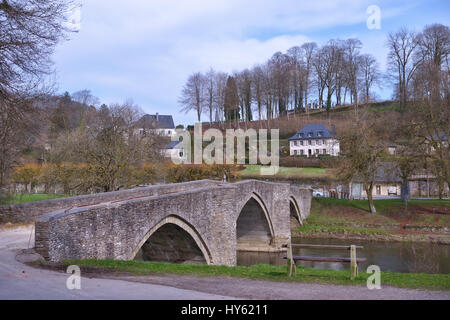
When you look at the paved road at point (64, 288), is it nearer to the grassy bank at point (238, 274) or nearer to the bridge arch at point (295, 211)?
the grassy bank at point (238, 274)

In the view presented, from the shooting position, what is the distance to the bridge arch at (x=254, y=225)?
30516 mm

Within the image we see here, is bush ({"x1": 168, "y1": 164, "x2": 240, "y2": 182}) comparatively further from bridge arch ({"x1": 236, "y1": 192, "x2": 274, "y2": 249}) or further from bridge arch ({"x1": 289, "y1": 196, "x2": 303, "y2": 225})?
bridge arch ({"x1": 236, "y1": 192, "x2": 274, "y2": 249})

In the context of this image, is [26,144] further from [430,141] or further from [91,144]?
[430,141]

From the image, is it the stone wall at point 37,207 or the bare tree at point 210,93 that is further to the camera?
the bare tree at point 210,93

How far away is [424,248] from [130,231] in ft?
76.0

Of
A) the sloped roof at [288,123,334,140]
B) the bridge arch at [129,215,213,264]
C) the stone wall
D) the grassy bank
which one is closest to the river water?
the bridge arch at [129,215,213,264]

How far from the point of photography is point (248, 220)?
31844 mm

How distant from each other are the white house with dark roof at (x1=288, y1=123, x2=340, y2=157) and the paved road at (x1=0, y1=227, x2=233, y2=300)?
173ft

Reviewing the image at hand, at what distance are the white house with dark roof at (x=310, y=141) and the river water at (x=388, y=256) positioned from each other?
1070 inches

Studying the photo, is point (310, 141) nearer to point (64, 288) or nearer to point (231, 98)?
point (231, 98)

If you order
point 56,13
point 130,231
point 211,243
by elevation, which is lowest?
point 211,243

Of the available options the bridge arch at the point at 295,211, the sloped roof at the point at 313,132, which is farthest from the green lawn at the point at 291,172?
the bridge arch at the point at 295,211

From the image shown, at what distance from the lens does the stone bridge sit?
1116 centimetres
